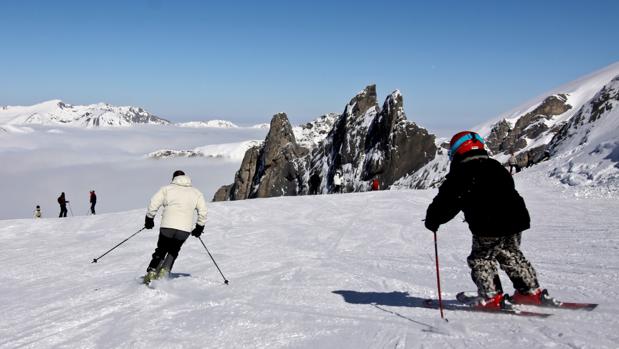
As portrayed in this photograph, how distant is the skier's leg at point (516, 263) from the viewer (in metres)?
5.59

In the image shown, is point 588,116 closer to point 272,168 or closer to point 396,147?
point 396,147

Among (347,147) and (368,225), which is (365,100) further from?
(368,225)

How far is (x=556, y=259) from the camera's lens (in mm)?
9586

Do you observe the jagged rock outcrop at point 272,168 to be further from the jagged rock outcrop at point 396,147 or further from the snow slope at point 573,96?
the snow slope at point 573,96

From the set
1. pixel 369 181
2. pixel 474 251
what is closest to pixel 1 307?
pixel 474 251

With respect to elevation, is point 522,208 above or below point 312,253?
above

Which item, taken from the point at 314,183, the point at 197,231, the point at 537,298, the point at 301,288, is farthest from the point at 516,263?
the point at 314,183

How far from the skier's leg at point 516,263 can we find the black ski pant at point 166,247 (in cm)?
522

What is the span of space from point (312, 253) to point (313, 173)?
270ft

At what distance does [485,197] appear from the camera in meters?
5.43

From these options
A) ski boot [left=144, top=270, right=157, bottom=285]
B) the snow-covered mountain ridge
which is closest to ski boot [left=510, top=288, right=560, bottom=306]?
ski boot [left=144, top=270, right=157, bottom=285]

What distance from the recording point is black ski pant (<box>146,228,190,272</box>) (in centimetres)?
841

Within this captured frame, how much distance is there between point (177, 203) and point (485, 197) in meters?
5.23

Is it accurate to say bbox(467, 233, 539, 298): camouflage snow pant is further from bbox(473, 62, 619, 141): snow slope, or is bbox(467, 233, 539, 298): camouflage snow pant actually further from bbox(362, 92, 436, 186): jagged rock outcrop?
bbox(473, 62, 619, 141): snow slope
